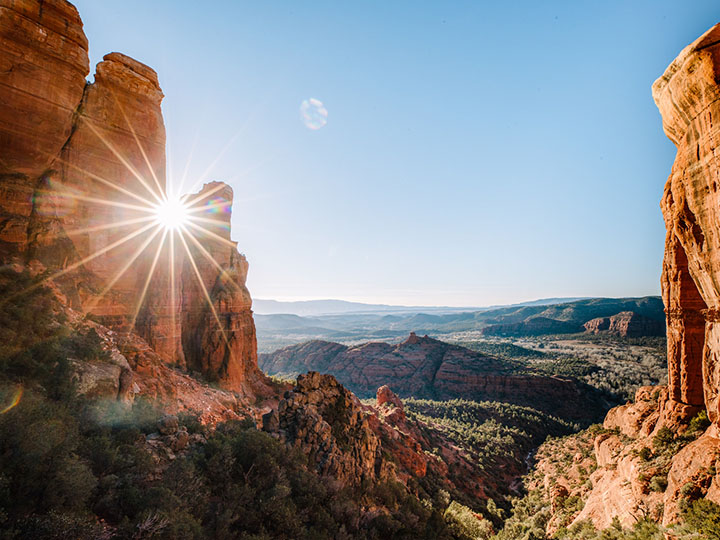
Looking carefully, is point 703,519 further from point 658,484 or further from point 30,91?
point 30,91

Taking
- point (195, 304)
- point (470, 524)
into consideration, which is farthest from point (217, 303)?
point (470, 524)

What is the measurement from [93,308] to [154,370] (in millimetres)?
5152

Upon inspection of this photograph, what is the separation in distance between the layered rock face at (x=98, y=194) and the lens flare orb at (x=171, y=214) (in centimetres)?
66

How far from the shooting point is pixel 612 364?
324 ft

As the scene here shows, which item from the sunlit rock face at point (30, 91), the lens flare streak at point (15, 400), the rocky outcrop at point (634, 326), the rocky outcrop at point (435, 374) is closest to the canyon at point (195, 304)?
the sunlit rock face at point (30, 91)

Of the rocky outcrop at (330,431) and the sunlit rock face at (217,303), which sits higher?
the sunlit rock face at (217,303)

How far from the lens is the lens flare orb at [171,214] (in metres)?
24.0

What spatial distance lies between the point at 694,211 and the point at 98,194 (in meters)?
29.2

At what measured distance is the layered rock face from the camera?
14.9 metres

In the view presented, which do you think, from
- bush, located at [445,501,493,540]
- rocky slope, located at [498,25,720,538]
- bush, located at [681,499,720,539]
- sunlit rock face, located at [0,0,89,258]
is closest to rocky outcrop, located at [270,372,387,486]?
bush, located at [445,501,493,540]

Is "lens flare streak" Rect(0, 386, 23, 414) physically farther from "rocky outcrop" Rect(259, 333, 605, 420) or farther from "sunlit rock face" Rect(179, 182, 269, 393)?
"rocky outcrop" Rect(259, 333, 605, 420)

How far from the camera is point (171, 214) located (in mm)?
25750

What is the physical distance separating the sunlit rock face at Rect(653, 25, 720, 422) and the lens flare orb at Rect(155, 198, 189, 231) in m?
29.0

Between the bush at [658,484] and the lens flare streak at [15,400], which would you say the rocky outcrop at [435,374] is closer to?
the bush at [658,484]
